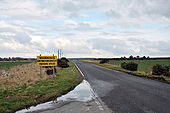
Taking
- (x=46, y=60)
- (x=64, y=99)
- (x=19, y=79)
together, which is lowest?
(x=19, y=79)

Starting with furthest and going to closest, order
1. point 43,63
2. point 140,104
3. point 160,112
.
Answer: point 43,63
point 140,104
point 160,112

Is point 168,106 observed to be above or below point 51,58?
below

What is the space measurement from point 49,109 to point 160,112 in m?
3.76

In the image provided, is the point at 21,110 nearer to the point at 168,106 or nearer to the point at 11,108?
the point at 11,108

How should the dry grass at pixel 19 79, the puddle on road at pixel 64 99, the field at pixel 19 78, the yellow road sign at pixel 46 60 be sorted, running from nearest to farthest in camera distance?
the puddle on road at pixel 64 99 < the dry grass at pixel 19 79 < the field at pixel 19 78 < the yellow road sign at pixel 46 60

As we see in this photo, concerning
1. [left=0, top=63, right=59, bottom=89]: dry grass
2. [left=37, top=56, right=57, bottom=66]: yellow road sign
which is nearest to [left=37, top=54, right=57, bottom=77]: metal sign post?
[left=37, top=56, right=57, bottom=66]: yellow road sign

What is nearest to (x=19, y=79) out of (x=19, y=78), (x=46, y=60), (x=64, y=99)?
(x=19, y=78)

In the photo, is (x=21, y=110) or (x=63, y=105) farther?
(x=63, y=105)

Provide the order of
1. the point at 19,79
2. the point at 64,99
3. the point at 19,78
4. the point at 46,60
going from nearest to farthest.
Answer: the point at 64,99 < the point at 19,79 < the point at 19,78 < the point at 46,60

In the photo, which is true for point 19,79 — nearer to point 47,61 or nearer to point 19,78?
point 19,78

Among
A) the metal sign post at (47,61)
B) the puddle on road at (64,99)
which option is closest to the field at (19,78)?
the metal sign post at (47,61)

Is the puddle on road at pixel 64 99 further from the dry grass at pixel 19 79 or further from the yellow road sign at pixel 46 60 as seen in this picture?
the yellow road sign at pixel 46 60

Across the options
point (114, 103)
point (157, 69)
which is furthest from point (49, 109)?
point (157, 69)

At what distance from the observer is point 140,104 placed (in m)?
6.97
